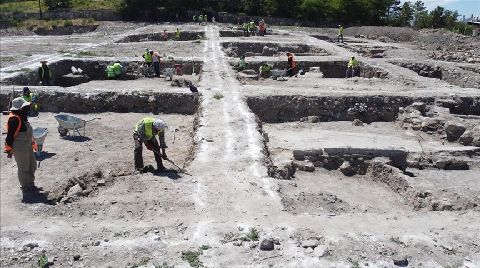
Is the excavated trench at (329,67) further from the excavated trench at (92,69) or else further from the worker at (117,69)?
the worker at (117,69)

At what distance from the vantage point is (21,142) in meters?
8.44

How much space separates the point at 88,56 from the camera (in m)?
23.5

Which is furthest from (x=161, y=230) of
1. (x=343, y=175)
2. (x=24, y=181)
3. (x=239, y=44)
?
(x=239, y=44)

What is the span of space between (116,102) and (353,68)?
12.3 meters

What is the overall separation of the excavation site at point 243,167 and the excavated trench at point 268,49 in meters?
5.45

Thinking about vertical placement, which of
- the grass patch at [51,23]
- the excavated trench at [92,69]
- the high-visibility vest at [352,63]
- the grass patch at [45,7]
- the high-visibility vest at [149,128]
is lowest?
the excavated trench at [92,69]

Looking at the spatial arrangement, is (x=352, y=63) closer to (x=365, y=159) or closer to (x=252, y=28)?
(x=365, y=159)

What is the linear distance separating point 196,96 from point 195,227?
9398 mm

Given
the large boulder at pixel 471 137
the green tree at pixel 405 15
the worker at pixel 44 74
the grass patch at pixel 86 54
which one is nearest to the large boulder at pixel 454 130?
the large boulder at pixel 471 137

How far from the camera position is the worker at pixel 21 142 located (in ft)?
27.1

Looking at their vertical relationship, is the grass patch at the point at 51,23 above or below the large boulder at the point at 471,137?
above

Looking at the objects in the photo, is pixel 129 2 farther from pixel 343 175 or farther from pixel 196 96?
pixel 343 175

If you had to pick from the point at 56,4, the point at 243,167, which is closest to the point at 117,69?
the point at 243,167

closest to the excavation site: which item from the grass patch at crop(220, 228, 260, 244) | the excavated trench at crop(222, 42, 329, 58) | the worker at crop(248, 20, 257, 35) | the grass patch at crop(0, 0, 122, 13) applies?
the grass patch at crop(220, 228, 260, 244)
